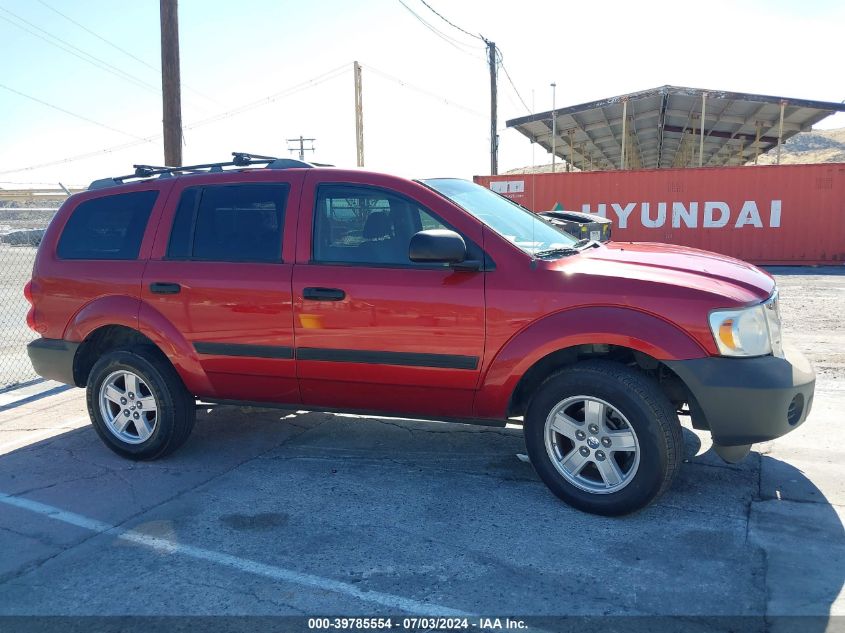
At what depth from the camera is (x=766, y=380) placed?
342 centimetres

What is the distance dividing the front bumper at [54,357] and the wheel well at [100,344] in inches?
1.7

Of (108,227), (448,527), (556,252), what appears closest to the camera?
(448,527)

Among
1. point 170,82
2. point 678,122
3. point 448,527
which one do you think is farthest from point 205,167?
point 678,122

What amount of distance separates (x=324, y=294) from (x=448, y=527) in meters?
1.52

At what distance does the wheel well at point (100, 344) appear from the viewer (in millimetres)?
4912

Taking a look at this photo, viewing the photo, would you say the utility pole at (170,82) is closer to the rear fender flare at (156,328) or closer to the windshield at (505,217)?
the rear fender flare at (156,328)

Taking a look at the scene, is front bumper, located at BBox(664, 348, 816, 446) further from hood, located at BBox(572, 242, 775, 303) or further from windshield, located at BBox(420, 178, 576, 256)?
windshield, located at BBox(420, 178, 576, 256)

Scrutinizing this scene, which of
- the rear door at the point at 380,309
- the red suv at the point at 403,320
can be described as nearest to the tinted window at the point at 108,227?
the red suv at the point at 403,320

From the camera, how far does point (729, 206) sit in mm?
17781

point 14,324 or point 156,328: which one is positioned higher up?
point 156,328

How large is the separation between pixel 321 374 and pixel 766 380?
2467mm

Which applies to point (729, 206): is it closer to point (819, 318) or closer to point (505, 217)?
point (819, 318)

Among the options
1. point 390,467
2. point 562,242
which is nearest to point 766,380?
point 562,242

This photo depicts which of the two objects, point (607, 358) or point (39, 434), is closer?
point (607, 358)
